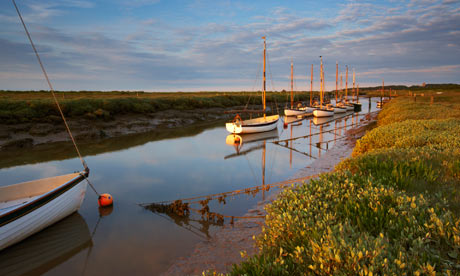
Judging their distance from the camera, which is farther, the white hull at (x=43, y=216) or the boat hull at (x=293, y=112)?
the boat hull at (x=293, y=112)

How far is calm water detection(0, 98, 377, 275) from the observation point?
8.66m

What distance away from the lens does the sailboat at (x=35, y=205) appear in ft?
27.8

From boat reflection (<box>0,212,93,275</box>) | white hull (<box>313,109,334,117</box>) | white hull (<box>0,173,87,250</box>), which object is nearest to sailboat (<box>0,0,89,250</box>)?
white hull (<box>0,173,87,250</box>)

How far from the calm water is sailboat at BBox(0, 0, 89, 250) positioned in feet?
1.84

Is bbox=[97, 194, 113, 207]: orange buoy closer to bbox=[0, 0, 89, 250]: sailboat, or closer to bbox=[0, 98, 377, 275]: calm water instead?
bbox=[0, 98, 377, 275]: calm water

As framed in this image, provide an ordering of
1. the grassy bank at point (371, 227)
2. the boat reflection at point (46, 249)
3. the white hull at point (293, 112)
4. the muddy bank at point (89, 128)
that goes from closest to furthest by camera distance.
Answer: the grassy bank at point (371, 227), the boat reflection at point (46, 249), the muddy bank at point (89, 128), the white hull at point (293, 112)

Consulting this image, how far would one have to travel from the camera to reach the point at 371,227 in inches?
177

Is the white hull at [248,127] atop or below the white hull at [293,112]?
below

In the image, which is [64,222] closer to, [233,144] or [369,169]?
[369,169]

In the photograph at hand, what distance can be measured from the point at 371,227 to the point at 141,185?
1382 cm

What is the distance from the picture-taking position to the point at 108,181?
16688 mm

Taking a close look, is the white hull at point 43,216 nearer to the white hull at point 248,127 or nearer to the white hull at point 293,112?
the white hull at point 248,127

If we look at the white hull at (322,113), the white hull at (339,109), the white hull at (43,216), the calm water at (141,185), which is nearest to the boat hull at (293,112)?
the white hull at (322,113)

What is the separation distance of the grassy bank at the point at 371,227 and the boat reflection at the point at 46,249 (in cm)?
738
